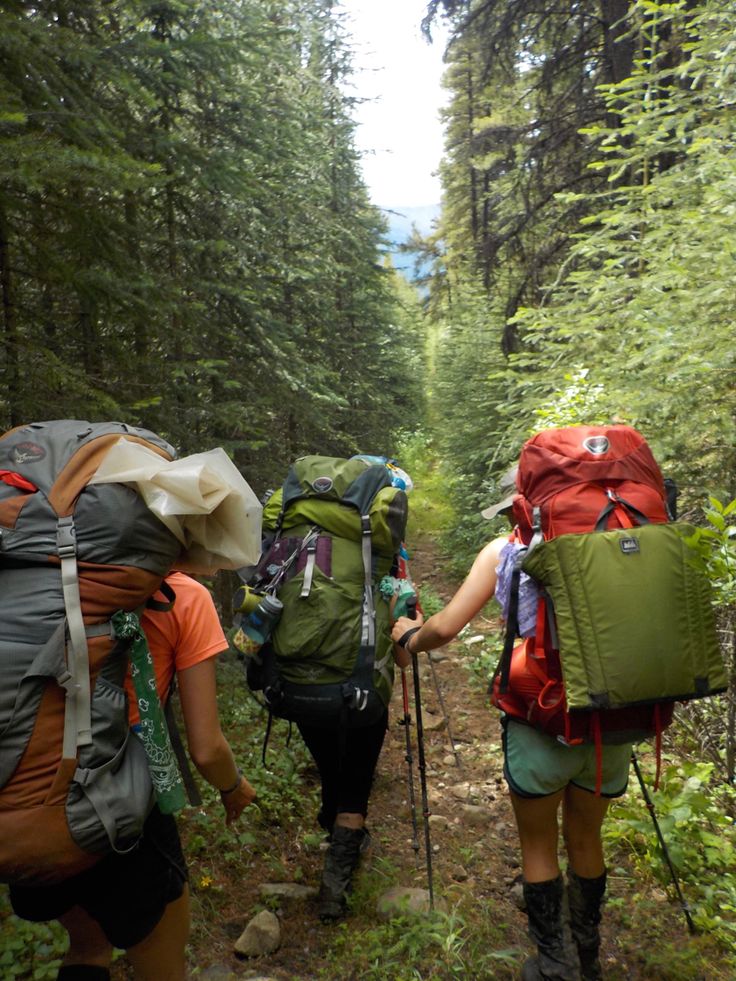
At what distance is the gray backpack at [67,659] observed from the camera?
175 cm

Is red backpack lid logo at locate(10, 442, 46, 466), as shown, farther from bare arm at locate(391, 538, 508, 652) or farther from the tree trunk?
the tree trunk

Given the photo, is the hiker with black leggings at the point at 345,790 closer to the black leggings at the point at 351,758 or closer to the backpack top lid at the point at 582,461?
the black leggings at the point at 351,758

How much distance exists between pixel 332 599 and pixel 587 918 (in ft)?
6.21

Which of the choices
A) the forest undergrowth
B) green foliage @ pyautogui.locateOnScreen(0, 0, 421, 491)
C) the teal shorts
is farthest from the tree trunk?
the teal shorts

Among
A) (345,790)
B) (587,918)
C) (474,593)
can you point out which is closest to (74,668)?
(474,593)

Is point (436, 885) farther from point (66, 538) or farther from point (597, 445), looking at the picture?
point (66, 538)

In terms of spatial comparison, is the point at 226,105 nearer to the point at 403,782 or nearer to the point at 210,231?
the point at 210,231

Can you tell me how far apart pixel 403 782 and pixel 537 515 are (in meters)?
3.83

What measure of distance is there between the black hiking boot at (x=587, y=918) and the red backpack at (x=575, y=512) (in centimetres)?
91

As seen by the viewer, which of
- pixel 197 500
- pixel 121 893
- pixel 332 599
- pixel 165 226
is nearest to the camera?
pixel 197 500

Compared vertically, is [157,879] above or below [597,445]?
below

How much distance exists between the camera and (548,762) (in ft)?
8.75

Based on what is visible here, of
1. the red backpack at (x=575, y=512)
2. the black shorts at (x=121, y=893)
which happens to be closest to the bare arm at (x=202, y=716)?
the black shorts at (x=121, y=893)

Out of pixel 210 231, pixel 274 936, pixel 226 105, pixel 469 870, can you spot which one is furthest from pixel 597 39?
pixel 274 936
